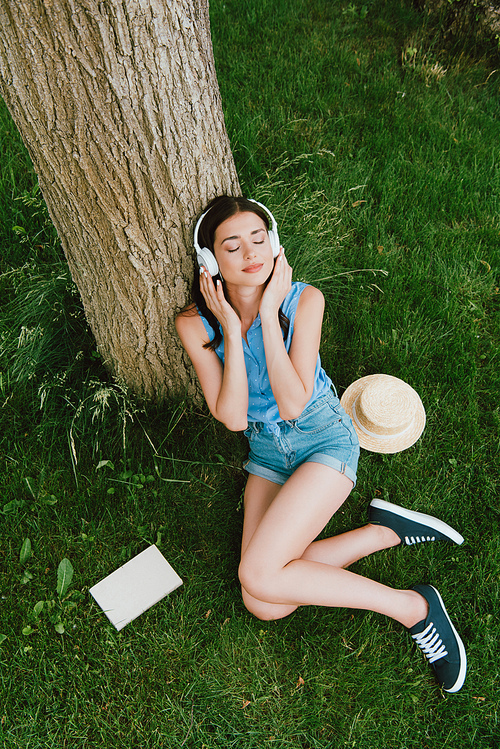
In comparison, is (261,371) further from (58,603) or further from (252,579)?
(58,603)

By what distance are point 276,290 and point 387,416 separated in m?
1.12

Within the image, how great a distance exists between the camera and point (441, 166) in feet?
13.9

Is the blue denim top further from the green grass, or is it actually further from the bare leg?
the green grass

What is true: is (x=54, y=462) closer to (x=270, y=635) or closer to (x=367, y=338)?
(x=270, y=635)

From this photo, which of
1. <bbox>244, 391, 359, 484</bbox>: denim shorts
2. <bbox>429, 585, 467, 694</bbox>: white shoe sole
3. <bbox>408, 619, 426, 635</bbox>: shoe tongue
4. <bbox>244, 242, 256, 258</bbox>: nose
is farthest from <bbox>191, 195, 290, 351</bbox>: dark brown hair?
<bbox>429, 585, 467, 694</bbox>: white shoe sole

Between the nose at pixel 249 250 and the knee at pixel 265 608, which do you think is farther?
the knee at pixel 265 608

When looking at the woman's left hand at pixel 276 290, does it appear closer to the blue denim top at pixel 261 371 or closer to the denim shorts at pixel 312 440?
the blue denim top at pixel 261 371

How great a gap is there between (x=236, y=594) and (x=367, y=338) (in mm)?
1857

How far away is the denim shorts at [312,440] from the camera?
2.74 metres

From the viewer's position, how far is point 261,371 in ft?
9.07

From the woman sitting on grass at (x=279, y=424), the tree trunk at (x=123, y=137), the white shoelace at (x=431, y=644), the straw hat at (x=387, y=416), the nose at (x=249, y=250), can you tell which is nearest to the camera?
the tree trunk at (x=123, y=137)

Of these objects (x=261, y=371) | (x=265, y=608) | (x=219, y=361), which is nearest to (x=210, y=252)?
(x=219, y=361)

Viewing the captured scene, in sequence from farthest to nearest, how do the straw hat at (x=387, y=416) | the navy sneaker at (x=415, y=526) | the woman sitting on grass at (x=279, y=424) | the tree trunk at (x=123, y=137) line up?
1. the straw hat at (x=387, y=416)
2. the navy sneaker at (x=415, y=526)
3. the woman sitting on grass at (x=279, y=424)
4. the tree trunk at (x=123, y=137)

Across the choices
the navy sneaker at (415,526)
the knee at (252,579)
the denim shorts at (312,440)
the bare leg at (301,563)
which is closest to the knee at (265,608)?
the bare leg at (301,563)
